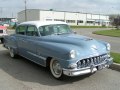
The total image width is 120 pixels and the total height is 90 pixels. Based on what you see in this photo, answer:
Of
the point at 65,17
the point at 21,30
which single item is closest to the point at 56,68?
the point at 21,30

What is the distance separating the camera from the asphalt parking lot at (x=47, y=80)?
555 cm

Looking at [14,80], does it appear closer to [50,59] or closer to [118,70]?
[50,59]

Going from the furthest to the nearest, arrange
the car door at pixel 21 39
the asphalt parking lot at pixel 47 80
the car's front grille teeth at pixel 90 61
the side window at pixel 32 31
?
the car door at pixel 21 39 < the side window at pixel 32 31 < the car's front grille teeth at pixel 90 61 < the asphalt parking lot at pixel 47 80

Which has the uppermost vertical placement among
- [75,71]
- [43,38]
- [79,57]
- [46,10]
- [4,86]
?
[46,10]

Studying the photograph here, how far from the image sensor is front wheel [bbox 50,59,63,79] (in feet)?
19.9

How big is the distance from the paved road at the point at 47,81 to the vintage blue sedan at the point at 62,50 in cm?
32

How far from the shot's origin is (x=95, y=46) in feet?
20.0

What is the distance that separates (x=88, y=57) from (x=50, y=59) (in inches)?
51.4

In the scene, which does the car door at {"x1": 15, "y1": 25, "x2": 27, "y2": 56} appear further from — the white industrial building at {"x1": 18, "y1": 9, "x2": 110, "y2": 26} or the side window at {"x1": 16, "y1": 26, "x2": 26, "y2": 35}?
the white industrial building at {"x1": 18, "y1": 9, "x2": 110, "y2": 26}

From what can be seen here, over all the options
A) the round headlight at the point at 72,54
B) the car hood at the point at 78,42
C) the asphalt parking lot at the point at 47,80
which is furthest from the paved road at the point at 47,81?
the car hood at the point at 78,42

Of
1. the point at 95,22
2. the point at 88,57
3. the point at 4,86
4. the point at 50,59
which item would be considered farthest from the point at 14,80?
the point at 95,22

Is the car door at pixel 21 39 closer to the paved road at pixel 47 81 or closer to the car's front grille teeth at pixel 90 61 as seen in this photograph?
the paved road at pixel 47 81

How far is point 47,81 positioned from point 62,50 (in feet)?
3.37

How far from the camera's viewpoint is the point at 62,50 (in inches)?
229
